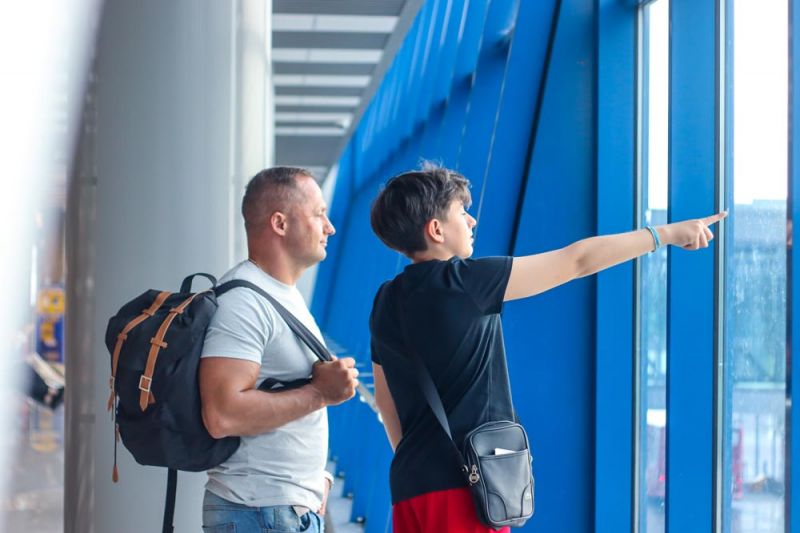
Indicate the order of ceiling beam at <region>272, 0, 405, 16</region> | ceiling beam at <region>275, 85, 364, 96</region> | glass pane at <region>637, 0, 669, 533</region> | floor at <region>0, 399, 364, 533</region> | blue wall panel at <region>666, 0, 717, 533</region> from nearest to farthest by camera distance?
blue wall panel at <region>666, 0, 717, 533</region>, glass pane at <region>637, 0, 669, 533</region>, floor at <region>0, 399, 364, 533</region>, ceiling beam at <region>272, 0, 405, 16</region>, ceiling beam at <region>275, 85, 364, 96</region>

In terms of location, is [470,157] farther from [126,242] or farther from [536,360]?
[126,242]

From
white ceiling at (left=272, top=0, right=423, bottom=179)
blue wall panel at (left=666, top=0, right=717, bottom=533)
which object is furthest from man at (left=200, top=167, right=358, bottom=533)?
white ceiling at (left=272, top=0, right=423, bottom=179)

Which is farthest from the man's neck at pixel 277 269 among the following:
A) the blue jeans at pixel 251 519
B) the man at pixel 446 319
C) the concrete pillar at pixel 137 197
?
the concrete pillar at pixel 137 197

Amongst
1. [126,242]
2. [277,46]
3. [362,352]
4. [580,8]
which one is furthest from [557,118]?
[277,46]

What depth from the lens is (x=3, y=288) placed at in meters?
0.99

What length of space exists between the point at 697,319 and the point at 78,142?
2.15 meters

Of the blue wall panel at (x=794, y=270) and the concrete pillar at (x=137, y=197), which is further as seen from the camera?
the concrete pillar at (x=137, y=197)

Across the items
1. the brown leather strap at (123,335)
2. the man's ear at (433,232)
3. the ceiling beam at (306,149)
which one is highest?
the ceiling beam at (306,149)

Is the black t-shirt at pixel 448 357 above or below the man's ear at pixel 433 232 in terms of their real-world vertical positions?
below

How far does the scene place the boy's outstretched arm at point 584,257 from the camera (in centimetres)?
201

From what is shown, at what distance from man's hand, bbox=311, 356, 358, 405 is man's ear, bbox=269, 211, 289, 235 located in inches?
13.3

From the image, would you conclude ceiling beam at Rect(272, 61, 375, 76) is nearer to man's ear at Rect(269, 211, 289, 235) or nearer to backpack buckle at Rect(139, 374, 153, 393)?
man's ear at Rect(269, 211, 289, 235)

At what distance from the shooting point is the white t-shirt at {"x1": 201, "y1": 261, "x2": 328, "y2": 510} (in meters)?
1.95

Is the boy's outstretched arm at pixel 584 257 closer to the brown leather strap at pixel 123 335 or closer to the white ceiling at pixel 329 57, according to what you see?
the brown leather strap at pixel 123 335
